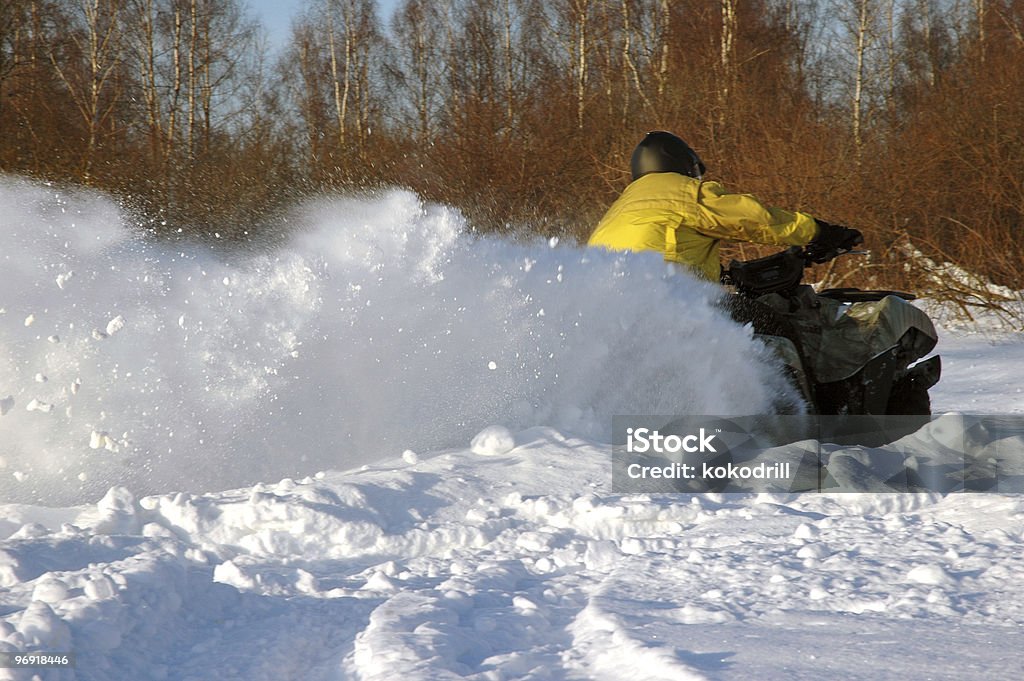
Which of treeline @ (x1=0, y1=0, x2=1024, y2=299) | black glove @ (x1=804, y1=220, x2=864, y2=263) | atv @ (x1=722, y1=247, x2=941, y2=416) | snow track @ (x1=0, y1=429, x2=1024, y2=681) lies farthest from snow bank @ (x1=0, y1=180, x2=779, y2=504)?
treeline @ (x1=0, y1=0, x2=1024, y2=299)

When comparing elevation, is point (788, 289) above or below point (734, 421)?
above

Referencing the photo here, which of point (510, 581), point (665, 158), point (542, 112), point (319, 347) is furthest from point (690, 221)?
point (542, 112)

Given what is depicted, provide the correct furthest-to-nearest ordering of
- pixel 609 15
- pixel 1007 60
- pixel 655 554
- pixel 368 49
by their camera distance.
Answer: pixel 368 49 < pixel 609 15 < pixel 1007 60 < pixel 655 554

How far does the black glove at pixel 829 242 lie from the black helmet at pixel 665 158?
72 cm

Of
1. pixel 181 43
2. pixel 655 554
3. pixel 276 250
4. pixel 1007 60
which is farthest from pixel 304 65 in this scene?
pixel 655 554

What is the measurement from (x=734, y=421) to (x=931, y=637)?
7.62 ft

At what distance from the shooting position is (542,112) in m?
19.7

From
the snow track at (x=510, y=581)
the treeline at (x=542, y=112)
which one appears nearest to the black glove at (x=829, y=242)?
the snow track at (x=510, y=581)

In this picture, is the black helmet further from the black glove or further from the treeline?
the treeline

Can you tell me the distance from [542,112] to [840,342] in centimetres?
1504

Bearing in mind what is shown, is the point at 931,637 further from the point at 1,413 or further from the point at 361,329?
the point at 1,413

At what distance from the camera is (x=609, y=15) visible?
69.8 feet

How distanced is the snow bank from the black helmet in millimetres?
865

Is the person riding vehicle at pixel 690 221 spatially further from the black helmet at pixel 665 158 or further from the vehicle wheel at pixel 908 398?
the vehicle wheel at pixel 908 398
